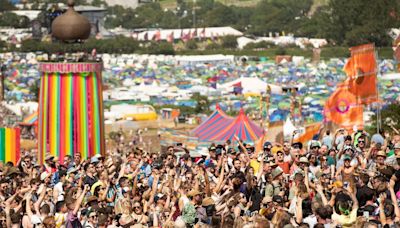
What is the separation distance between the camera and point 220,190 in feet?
42.6

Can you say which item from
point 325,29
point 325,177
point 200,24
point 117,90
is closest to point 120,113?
point 117,90

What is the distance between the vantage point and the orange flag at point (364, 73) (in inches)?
770

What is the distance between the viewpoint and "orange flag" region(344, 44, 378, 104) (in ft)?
64.1

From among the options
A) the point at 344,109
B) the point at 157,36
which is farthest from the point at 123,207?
the point at 157,36

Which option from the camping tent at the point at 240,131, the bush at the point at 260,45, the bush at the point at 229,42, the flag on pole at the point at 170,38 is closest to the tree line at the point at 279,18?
the bush at the point at 260,45

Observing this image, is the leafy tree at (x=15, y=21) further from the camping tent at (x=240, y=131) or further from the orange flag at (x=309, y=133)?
the orange flag at (x=309, y=133)

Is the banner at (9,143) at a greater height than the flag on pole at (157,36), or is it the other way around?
the flag on pole at (157,36)

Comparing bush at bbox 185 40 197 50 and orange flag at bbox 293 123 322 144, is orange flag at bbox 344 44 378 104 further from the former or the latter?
bush at bbox 185 40 197 50

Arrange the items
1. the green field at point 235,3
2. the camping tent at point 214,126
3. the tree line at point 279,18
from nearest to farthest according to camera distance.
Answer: the camping tent at point 214,126
the tree line at point 279,18
the green field at point 235,3

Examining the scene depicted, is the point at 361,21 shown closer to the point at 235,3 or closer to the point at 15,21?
the point at 15,21

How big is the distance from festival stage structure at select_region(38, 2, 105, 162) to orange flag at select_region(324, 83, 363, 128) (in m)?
3.63

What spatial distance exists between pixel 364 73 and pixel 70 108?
453 centimetres

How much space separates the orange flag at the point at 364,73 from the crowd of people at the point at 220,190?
454 cm

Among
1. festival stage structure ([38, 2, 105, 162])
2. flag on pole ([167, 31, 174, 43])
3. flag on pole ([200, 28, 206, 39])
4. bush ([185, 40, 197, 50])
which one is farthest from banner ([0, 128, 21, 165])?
flag on pole ([200, 28, 206, 39])
